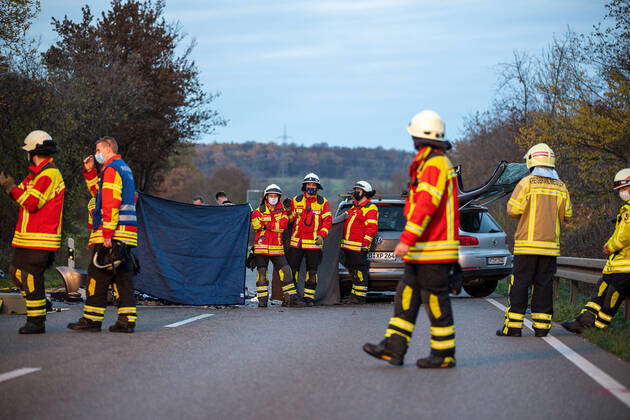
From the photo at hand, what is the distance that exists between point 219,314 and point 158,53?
2822 cm

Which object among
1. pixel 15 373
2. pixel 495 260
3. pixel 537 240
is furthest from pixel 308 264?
pixel 15 373

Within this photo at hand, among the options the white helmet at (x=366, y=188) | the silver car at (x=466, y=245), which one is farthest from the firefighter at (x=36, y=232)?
the silver car at (x=466, y=245)

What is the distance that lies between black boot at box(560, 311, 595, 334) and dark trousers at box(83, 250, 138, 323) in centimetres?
485

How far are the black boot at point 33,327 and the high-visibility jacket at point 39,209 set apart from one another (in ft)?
2.51

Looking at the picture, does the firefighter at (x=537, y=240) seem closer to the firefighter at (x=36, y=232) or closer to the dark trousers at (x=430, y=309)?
the dark trousers at (x=430, y=309)

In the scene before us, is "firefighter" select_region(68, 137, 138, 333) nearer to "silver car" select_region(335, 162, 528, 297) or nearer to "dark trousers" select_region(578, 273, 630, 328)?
"dark trousers" select_region(578, 273, 630, 328)

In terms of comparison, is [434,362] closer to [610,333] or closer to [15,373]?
[15,373]

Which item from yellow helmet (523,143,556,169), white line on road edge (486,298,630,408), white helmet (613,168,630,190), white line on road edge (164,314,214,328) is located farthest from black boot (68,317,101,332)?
white helmet (613,168,630,190)

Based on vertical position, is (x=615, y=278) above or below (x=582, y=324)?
above

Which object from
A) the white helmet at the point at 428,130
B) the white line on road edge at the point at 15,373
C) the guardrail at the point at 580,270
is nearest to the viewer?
the white line on road edge at the point at 15,373

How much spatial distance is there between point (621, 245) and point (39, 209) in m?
6.30

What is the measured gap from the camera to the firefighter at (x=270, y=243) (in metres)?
15.7

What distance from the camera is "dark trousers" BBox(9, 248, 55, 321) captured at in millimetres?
10453

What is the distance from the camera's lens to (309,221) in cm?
1611
